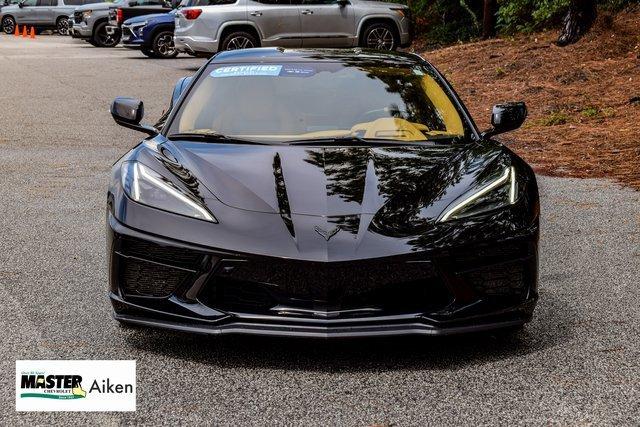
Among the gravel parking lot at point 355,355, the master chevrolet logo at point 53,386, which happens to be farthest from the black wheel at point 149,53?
the master chevrolet logo at point 53,386

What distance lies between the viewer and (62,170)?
10.7m

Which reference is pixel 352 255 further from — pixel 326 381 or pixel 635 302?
pixel 635 302

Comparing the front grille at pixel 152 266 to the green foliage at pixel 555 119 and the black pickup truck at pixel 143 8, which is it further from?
the black pickup truck at pixel 143 8

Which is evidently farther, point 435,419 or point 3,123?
point 3,123

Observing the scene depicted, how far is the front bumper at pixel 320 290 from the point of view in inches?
181

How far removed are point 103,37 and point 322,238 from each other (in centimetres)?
3028

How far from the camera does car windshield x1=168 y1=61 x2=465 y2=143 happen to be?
20.1 feet

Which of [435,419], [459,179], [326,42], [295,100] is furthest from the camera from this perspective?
[326,42]

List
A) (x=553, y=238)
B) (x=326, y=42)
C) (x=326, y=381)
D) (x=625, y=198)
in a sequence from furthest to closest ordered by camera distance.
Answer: (x=326, y=42)
(x=625, y=198)
(x=553, y=238)
(x=326, y=381)

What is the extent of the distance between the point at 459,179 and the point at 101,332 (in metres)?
1.83

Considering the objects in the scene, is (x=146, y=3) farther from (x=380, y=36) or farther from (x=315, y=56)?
(x=315, y=56)

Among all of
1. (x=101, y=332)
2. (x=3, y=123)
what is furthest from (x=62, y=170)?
(x=101, y=332)

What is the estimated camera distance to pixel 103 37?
111 feet

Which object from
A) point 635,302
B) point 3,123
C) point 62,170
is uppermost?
point 635,302
